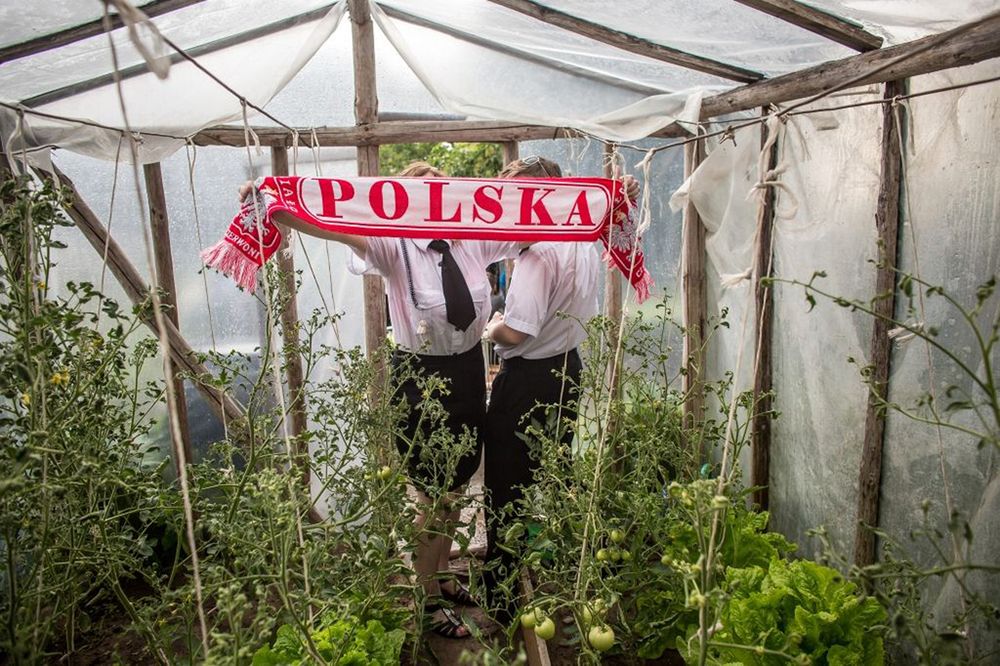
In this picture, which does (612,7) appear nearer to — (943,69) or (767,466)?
(943,69)

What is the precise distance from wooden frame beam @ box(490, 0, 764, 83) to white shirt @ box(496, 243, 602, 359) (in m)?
0.83

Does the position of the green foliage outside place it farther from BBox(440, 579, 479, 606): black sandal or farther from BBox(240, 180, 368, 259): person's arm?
BBox(440, 579, 479, 606): black sandal

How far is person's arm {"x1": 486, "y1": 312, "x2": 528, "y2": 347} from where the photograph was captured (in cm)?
257

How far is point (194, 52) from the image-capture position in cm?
283

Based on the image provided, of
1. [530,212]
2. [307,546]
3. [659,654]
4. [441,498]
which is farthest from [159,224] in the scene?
[659,654]

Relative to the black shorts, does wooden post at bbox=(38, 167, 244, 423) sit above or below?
above

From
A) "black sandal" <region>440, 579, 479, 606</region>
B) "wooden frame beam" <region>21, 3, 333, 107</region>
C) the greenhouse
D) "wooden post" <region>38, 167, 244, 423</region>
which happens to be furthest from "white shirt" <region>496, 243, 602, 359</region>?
"wooden frame beam" <region>21, 3, 333, 107</region>

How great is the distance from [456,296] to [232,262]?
2.62 ft

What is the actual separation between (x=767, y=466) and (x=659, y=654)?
4.35ft

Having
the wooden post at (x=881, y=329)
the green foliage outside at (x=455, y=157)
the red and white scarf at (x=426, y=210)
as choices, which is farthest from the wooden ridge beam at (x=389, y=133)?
the green foliage outside at (x=455, y=157)

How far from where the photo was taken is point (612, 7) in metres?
2.38

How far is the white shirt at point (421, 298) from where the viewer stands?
2518 mm

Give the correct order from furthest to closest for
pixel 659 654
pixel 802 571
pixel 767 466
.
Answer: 1. pixel 767 466
2. pixel 659 654
3. pixel 802 571

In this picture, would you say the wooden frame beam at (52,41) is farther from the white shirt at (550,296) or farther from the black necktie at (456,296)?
the white shirt at (550,296)
